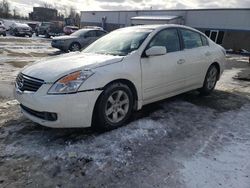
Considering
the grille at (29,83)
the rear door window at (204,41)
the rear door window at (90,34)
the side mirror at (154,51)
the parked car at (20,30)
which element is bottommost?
the parked car at (20,30)

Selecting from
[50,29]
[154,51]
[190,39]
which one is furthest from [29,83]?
[50,29]

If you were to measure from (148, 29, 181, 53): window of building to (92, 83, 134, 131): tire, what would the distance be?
106cm

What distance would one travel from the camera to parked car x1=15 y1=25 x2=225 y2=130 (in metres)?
3.59

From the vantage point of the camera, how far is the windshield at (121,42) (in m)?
4.51

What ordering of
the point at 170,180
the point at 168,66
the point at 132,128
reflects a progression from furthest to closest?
1. the point at 168,66
2. the point at 132,128
3. the point at 170,180

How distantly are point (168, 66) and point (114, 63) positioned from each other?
1214 millimetres

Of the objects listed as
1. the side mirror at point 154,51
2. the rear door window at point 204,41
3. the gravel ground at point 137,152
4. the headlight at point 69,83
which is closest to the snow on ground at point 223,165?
the gravel ground at point 137,152

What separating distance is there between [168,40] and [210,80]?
188cm

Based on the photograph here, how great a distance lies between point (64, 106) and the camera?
11.6ft

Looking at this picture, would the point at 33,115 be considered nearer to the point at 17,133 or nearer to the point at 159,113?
the point at 17,133

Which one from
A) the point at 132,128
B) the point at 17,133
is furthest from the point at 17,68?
the point at 132,128

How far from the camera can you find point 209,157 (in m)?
3.47

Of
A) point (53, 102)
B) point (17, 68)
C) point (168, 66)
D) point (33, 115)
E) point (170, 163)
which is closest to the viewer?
point (170, 163)

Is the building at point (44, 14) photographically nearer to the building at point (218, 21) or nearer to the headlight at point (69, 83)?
the building at point (218, 21)
